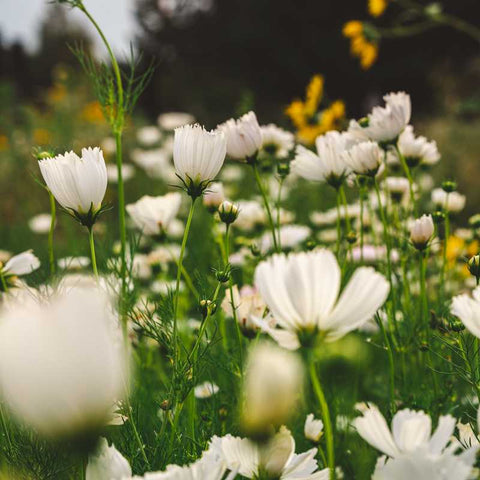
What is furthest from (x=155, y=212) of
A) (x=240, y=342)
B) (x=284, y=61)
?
(x=284, y=61)

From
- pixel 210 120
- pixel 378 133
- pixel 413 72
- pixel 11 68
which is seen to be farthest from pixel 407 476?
pixel 11 68

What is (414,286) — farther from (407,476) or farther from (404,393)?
(407,476)

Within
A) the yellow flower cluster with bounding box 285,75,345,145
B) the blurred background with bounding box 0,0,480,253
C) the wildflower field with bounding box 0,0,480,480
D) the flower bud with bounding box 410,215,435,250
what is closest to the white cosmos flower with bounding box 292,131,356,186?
the wildflower field with bounding box 0,0,480,480

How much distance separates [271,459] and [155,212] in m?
0.65

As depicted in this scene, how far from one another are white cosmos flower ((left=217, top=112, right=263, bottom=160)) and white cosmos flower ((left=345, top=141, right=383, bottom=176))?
133 millimetres

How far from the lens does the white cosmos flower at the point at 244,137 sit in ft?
2.63

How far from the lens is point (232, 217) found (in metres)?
0.76

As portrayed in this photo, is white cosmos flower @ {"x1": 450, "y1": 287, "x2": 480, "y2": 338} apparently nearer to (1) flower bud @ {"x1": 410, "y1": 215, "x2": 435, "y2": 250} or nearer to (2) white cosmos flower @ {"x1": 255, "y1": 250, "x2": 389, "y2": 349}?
(2) white cosmos flower @ {"x1": 255, "y1": 250, "x2": 389, "y2": 349}

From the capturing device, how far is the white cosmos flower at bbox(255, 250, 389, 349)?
384 mm

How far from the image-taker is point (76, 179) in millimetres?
576

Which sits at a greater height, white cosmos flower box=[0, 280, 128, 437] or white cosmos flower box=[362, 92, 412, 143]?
white cosmos flower box=[362, 92, 412, 143]

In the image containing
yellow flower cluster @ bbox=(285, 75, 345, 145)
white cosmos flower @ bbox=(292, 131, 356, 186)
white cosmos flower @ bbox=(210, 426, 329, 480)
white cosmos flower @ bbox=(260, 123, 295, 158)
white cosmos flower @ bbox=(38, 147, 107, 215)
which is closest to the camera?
white cosmos flower @ bbox=(210, 426, 329, 480)

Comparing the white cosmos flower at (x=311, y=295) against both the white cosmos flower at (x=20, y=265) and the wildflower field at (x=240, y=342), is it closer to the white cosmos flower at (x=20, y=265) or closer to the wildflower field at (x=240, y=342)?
the wildflower field at (x=240, y=342)

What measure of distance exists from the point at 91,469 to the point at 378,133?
63 cm
